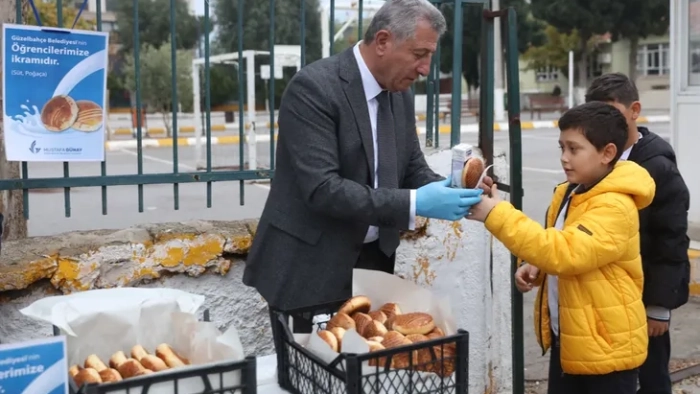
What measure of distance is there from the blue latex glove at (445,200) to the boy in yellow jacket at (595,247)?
0.25ft

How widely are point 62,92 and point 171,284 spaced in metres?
0.86

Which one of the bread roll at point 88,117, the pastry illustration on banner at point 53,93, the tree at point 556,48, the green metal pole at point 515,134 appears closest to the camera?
the green metal pole at point 515,134

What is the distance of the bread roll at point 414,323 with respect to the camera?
193 cm

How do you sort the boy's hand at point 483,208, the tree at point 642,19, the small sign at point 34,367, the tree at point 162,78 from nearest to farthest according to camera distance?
the small sign at point 34,367
the boy's hand at point 483,208
the tree at point 162,78
the tree at point 642,19

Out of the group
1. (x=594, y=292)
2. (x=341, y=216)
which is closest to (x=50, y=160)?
(x=341, y=216)

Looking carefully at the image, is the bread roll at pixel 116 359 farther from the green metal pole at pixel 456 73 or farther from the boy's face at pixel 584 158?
the green metal pole at pixel 456 73

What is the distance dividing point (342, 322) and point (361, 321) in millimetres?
50

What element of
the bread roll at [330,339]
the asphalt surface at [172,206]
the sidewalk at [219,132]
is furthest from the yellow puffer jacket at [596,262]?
the sidewalk at [219,132]

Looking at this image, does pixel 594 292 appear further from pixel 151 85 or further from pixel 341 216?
pixel 151 85

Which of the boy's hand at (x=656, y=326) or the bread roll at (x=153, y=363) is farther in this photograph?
the boy's hand at (x=656, y=326)

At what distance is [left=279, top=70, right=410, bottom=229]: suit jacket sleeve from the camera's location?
7.22 feet

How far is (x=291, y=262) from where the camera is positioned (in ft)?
8.21

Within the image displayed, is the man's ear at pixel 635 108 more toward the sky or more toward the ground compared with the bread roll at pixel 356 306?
more toward the sky

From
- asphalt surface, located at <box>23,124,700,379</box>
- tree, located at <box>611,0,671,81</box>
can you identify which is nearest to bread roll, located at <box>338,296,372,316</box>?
asphalt surface, located at <box>23,124,700,379</box>
